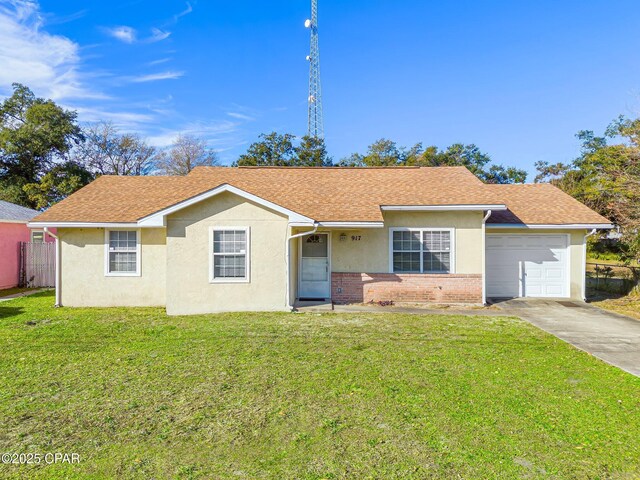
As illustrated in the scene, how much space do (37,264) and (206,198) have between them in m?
11.0

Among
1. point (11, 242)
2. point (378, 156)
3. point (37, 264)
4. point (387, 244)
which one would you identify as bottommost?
point (37, 264)

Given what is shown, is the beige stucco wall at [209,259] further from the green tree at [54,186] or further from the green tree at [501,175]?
the green tree at [501,175]

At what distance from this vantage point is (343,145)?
33.5 metres

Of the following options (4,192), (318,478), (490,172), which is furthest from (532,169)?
(4,192)

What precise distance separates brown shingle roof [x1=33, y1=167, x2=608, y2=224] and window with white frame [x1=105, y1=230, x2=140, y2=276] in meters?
0.59

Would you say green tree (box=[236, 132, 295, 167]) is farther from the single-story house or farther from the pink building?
the pink building

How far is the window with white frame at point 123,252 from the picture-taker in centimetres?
1208

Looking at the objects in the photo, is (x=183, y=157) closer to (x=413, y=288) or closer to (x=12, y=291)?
(x=12, y=291)

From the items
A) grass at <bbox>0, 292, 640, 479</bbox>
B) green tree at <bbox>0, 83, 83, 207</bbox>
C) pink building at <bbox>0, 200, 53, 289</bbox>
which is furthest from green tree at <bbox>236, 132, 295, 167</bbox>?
grass at <bbox>0, 292, 640, 479</bbox>

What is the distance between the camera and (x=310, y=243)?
41.4 feet

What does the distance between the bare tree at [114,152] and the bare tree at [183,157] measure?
1.37 meters

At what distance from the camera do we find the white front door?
1262 cm

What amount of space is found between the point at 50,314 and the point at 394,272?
1038 cm

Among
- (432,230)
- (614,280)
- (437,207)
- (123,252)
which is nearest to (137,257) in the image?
(123,252)
